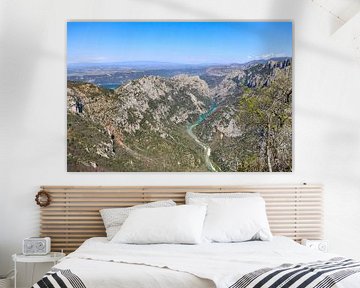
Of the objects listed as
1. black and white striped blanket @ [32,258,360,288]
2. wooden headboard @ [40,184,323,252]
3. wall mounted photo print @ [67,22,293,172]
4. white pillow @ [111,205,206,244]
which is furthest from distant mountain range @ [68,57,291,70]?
black and white striped blanket @ [32,258,360,288]

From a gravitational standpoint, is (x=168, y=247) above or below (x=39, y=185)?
below

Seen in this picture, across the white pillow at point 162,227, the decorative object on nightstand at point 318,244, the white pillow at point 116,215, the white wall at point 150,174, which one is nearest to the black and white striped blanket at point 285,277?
the white pillow at point 162,227

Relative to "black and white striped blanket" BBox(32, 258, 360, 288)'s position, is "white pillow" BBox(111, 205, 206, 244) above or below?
above

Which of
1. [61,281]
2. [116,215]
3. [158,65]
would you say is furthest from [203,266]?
[158,65]

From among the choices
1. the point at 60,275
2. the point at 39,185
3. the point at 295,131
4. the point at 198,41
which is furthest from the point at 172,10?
the point at 60,275

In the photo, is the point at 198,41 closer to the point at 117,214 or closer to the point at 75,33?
the point at 75,33

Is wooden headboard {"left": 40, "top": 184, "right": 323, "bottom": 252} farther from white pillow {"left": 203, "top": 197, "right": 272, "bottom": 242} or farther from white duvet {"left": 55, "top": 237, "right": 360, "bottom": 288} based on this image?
white duvet {"left": 55, "top": 237, "right": 360, "bottom": 288}

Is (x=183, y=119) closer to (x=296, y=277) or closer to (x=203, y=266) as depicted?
(x=203, y=266)
